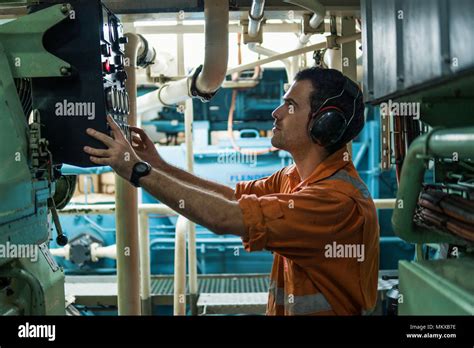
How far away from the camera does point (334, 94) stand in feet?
5.81

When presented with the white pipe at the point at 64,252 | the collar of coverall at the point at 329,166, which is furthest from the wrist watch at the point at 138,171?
the white pipe at the point at 64,252

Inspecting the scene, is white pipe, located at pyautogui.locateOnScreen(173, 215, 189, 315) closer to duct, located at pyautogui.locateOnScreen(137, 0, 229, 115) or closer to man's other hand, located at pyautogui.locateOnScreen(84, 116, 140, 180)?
duct, located at pyautogui.locateOnScreen(137, 0, 229, 115)

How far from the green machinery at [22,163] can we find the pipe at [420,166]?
1.09 meters

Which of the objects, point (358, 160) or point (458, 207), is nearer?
point (458, 207)

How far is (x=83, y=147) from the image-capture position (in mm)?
1429

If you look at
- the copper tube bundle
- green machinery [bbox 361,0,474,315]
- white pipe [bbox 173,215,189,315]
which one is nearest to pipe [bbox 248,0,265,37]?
green machinery [bbox 361,0,474,315]

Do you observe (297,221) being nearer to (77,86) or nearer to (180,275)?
(77,86)

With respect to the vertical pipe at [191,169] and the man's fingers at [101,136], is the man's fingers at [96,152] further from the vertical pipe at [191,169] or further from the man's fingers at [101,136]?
the vertical pipe at [191,169]

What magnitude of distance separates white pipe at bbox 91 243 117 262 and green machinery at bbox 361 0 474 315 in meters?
4.13

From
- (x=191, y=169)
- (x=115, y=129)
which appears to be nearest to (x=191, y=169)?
(x=191, y=169)

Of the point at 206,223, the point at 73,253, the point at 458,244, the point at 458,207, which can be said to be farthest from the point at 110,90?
the point at 73,253

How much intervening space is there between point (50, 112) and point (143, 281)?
2298 millimetres

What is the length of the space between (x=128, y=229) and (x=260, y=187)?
82 cm

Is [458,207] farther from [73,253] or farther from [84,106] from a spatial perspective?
[73,253]
